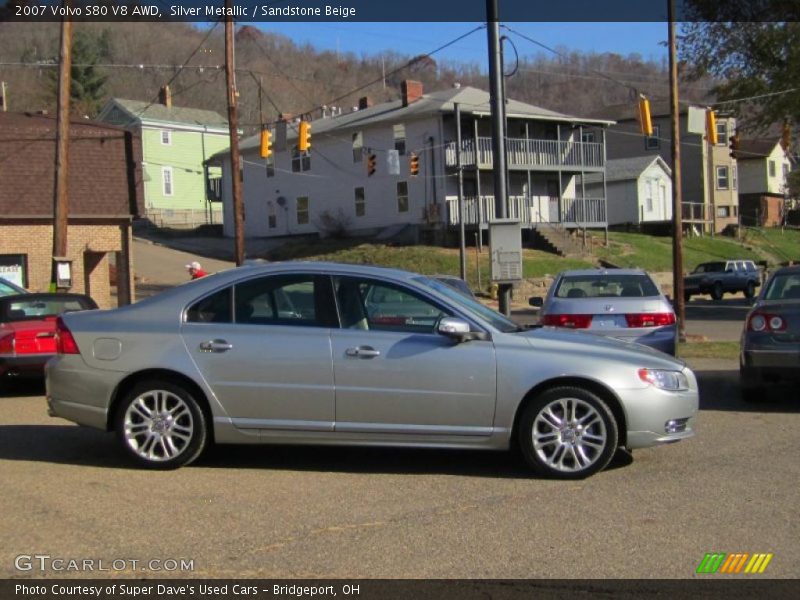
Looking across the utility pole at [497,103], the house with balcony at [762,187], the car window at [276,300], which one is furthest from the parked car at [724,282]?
the car window at [276,300]

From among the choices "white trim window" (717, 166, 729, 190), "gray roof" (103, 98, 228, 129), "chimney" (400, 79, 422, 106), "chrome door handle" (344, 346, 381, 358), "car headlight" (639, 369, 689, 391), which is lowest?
"car headlight" (639, 369, 689, 391)

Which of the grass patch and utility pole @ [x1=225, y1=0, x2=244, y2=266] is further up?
utility pole @ [x1=225, y1=0, x2=244, y2=266]

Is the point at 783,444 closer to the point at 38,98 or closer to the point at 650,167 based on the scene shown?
the point at 650,167

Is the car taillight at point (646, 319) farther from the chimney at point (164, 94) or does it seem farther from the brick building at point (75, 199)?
the chimney at point (164, 94)

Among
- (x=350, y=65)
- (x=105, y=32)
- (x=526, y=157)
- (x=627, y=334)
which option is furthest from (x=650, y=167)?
(x=627, y=334)

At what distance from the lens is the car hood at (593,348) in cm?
721

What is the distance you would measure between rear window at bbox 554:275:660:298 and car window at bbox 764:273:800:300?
1967 mm

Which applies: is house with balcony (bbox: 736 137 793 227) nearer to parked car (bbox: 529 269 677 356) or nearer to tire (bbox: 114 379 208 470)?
parked car (bbox: 529 269 677 356)

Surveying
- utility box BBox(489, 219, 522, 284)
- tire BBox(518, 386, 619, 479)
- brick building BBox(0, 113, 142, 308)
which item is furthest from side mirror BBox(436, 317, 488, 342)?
brick building BBox(0, 113, 142, 308)

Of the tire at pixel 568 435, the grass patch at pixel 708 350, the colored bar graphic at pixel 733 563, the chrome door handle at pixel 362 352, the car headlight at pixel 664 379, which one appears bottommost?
the grass patch at pixel 708 350

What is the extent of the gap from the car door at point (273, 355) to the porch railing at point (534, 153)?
35.4 meters

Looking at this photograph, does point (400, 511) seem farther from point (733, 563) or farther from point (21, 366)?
point (21, 366)

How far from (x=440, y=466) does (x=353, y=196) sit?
142 feet

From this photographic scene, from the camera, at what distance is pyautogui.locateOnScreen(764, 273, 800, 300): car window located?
1071cm
